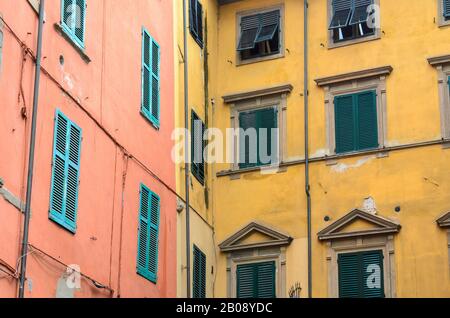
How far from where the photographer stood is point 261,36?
24469mm

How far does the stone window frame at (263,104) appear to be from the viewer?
23.6m

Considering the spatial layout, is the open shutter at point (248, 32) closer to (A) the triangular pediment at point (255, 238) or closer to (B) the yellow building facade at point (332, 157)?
(B) the yellow building facade at point (332, 157)

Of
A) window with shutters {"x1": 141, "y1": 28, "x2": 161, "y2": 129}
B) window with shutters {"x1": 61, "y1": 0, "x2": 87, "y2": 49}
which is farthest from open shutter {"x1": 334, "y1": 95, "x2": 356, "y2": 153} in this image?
window with shutters {"x1": 61, "y1": 0, "x2": 87, "y2": 49}

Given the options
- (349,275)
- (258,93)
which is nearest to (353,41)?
(258,93)

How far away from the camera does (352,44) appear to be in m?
23.7

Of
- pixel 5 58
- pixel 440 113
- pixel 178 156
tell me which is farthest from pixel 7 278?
pixel 440 113

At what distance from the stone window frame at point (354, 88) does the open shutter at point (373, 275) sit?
2267 millimetres

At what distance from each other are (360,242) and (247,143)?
3.48 meters

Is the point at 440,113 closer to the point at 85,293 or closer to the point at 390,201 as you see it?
the point at 390,201

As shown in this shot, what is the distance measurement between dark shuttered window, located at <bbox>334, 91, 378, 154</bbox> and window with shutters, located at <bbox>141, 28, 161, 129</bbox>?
3991mm

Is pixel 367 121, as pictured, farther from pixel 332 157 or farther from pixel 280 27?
pixel 280 27

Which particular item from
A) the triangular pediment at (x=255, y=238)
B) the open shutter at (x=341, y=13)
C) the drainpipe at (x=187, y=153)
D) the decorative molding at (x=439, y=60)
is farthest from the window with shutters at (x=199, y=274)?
the decorative molding at (x=439, y=60)
